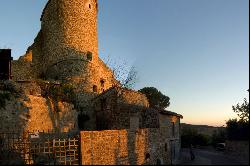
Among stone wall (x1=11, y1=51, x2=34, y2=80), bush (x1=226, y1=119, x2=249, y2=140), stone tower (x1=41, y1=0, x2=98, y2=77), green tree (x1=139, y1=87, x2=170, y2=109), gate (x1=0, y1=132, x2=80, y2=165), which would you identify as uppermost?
stone tower (x1=41, y1=0, x2=98, y2=77)

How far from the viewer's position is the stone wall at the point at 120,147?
20.0 m

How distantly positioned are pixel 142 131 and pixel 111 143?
10.8ft

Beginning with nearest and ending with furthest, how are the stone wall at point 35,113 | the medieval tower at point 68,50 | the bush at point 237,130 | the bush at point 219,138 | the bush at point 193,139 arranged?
1. the bush at point 237,130
2. the stone wall at point 35,113
3. the medieval tower at point 68,50
4. the bush at point 219,138
5. the bush at point 193,139

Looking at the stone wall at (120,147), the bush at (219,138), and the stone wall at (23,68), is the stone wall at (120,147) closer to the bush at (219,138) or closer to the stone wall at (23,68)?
the stone wall at (23,68)

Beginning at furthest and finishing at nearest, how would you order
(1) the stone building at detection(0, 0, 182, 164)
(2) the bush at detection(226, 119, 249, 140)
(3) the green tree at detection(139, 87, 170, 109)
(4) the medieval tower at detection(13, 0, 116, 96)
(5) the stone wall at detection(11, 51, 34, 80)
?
(3) the green tree at detection(139, 87, 170, 109) < (5) the stone wall at detection(11, 51, 34, 80) < (4) the medieval tower at detection(13, 0, 116, 96) < (1) the stone building at detection(0, 0, 182, 164) < (2) the bush at detection(226, 119, 249, 140)

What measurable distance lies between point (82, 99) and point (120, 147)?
44.4 feet

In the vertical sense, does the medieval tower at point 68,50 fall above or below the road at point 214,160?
above

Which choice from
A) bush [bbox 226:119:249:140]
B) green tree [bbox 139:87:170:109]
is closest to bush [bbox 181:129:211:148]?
green tree [bbox 139:87:170:109]

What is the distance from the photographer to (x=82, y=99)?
34.3 metres

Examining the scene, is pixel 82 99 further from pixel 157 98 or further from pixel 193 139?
pixel 157 98

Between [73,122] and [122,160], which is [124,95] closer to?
[73,122]

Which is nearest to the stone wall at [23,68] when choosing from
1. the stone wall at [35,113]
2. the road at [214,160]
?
the stone wall at [35,113]

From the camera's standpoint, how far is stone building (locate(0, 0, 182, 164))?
74.8ft

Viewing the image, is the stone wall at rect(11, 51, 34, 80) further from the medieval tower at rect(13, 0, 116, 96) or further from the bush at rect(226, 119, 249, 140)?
the bush at rect(226, 119, 249, 140)
